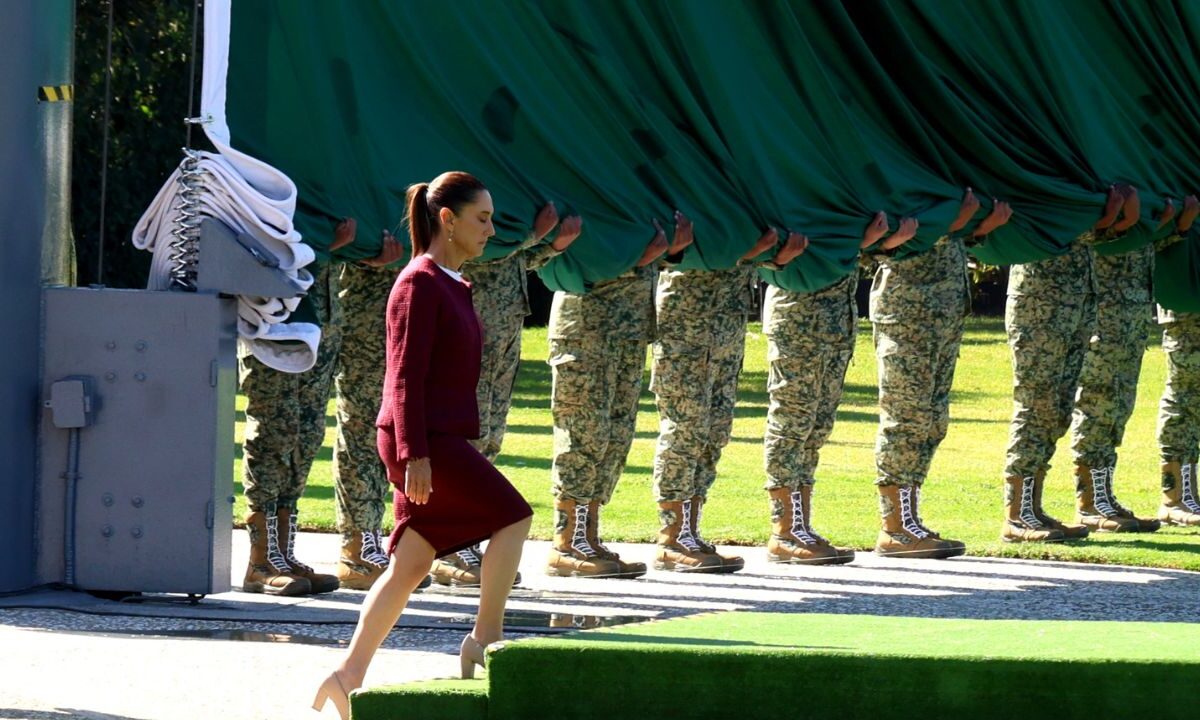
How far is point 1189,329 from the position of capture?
10.9 m

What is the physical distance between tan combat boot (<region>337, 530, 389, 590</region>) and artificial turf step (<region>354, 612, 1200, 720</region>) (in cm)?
292

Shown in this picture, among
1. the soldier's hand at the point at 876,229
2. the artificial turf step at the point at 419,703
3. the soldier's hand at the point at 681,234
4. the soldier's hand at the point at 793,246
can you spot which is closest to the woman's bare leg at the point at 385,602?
the artificial turf step at the point at 419,703

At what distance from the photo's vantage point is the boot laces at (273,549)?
7824mm

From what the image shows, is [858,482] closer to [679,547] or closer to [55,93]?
[679,547]

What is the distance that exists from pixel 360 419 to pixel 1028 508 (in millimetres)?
3701

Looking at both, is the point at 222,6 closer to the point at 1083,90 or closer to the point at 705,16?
the point at 705,16

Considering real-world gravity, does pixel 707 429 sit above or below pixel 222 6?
below

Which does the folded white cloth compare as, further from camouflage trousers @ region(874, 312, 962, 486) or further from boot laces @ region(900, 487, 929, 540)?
boot laces @ region(900, 487, 929, 540)

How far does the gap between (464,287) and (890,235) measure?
3.86 meters

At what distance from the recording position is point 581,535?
8664 millimetres

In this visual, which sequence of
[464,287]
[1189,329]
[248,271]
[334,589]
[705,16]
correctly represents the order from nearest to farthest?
[464,287] < [248,271] < [334,589] < [705,16] < [1189,329]

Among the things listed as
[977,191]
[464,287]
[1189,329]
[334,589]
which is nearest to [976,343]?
[1189,329]

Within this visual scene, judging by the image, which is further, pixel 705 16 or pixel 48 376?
pixel 705 16

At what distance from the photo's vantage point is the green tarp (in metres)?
7.55
